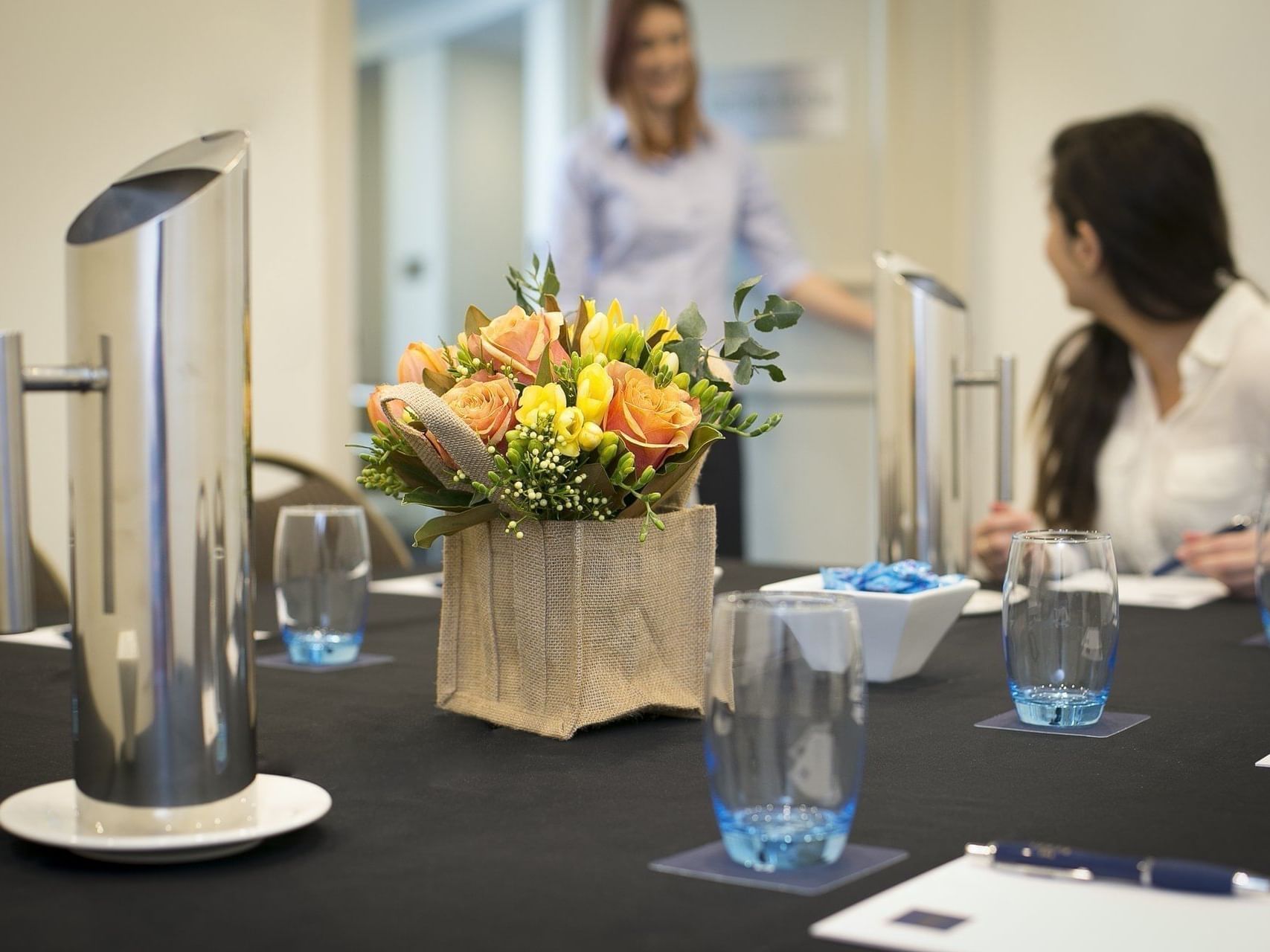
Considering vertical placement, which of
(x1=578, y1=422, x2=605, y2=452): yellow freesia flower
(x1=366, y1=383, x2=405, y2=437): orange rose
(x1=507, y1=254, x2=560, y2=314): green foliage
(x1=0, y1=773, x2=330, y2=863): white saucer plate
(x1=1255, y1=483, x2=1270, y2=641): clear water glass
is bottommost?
(x1=0, y1=773, x2=330, y2=863): white saucer plate

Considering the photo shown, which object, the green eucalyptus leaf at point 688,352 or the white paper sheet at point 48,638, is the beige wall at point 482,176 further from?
the green eucalyptus leaf at point 688,352

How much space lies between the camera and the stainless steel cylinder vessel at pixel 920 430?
1599 mm

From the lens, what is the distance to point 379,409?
3.46ft

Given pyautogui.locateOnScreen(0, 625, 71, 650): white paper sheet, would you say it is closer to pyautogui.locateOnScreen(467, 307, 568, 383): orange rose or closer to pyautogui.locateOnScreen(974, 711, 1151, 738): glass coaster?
pyautogui.locateOnScreen(467, 307, 568, 383): orange rose

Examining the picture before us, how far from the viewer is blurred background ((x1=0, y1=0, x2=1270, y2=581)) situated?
130 inches

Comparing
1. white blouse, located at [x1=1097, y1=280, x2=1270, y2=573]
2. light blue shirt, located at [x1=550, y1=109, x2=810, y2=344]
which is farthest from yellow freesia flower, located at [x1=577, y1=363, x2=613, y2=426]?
light blue shirt, located at [x1=550, y1=109, x2=810, y2=344]

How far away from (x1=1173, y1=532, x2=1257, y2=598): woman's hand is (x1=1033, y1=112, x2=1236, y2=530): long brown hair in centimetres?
63

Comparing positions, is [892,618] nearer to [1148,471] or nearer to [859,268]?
[1148,471]

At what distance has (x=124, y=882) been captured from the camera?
0.70 metres

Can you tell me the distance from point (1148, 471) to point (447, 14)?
467 centimetres

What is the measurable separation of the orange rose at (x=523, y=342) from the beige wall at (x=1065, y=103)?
3142 mm

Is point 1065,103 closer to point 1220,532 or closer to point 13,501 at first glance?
point 1220,532

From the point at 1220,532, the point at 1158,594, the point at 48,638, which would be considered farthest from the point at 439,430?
the point at 1220,532

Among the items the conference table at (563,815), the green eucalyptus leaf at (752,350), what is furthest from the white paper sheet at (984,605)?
the green eucalyptus leaf at (752,350)
